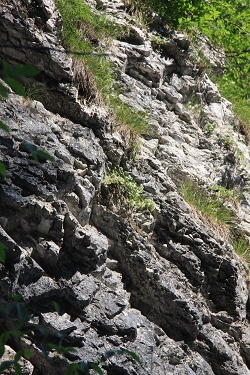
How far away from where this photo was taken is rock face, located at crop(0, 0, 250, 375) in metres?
4.72

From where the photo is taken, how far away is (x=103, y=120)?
630cm

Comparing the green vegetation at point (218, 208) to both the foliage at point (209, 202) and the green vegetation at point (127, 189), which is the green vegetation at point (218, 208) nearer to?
the foliage at point (209, 202)

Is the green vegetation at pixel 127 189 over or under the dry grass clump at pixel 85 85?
under

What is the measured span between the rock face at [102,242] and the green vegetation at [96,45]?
0.26 metres

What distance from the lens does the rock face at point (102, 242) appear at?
4.72m

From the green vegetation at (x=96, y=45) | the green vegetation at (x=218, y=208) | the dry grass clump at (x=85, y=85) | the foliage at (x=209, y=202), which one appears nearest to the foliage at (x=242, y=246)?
the green vegetation at (x=218, y=208)

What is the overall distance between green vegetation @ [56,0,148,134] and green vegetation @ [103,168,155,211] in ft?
3.00

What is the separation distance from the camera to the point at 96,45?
8.02 metres

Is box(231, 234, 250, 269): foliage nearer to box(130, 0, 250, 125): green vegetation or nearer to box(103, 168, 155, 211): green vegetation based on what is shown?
box(103, 168, 155, 211): green vegetation

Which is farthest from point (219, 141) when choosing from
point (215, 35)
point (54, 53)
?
point (54, 53)

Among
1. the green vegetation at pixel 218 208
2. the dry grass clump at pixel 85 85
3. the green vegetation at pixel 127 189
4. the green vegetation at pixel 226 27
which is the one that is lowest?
the green vegetation at pixel 218 208

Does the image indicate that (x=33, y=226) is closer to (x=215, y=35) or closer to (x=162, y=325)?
(x=162, y=325)

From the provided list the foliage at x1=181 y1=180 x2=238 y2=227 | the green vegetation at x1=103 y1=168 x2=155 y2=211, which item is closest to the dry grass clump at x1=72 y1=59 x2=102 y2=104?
the green vegetation at x1=103 y1=168 x2=155 y2=211

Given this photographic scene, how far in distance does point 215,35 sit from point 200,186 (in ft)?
13.7
